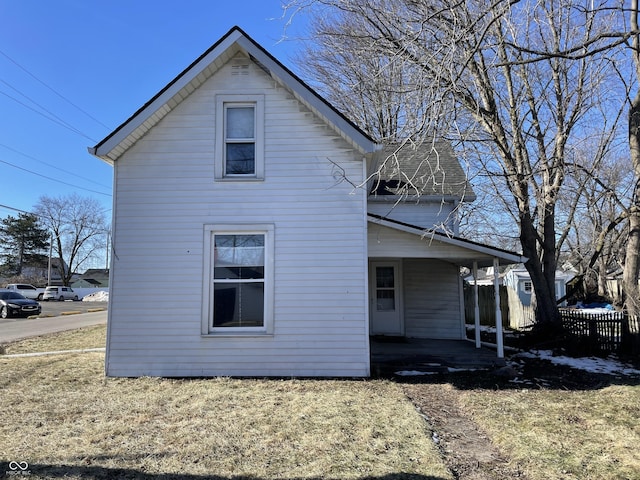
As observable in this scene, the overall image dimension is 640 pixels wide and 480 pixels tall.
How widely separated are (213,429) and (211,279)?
3551mm

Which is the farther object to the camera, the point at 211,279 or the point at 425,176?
the point at 425,176

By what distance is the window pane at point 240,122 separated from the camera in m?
8.73

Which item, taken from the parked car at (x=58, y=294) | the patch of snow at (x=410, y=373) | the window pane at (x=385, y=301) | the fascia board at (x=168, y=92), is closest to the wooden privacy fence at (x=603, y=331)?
the window pane at (x=385, y=301)

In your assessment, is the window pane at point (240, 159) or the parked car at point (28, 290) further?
the parked car at point (28, 290)

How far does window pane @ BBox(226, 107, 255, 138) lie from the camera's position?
8734 mm

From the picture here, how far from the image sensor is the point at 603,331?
1105 cm

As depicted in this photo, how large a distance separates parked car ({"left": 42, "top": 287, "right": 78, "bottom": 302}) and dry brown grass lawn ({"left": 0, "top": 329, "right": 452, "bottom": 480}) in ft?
148

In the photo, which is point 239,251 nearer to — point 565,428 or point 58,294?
point 565,428

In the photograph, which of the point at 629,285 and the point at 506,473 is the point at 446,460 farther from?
the point at 629,285

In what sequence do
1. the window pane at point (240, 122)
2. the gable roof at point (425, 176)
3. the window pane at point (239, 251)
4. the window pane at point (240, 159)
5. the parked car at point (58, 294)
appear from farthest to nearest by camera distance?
the parked car at point (58, 294) < the gable roof at point (425, 176) < the window pane at point (240, 122) < the window pane at point (240, 159) < the window pane at point (239, 251)

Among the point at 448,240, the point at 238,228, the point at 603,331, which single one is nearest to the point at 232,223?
the point at 238,228

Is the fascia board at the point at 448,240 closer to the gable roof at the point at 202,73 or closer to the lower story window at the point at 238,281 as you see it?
the gable roof at the point at 202,73

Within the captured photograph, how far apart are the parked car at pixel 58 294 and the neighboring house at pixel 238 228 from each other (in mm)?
45815

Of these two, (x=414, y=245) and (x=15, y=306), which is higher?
(x=414, y=245)
